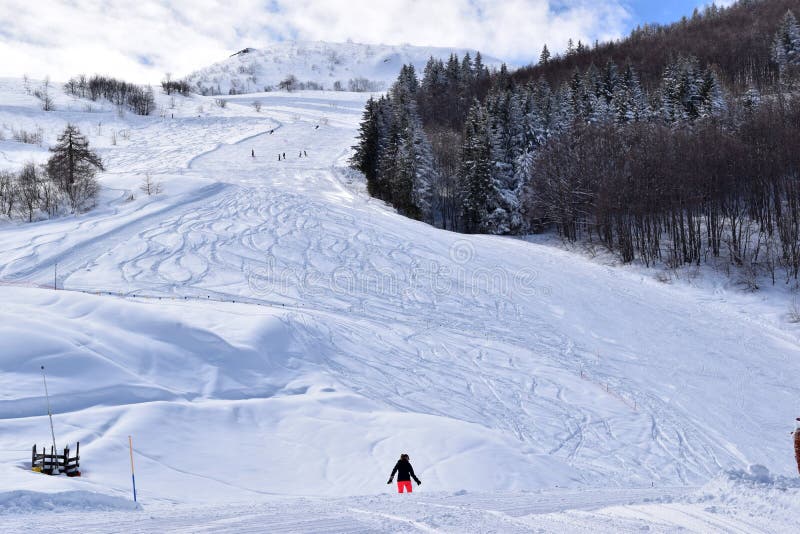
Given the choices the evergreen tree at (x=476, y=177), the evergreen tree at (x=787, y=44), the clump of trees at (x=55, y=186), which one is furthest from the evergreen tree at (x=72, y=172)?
the evergreen tree at (x=787, y=44)

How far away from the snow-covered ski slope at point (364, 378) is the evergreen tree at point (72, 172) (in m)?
1.41

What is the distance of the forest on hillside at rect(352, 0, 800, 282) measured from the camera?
123ft

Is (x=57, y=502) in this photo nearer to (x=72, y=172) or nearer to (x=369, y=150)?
(x=72, y=172)

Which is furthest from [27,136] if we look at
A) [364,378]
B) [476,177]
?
[364,378]

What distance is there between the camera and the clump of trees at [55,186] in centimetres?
3338

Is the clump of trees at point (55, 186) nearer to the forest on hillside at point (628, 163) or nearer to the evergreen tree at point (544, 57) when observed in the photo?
the forest on hillside at point (628, 163)

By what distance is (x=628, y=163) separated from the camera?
41469 millimetres

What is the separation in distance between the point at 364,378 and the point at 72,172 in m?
30.5

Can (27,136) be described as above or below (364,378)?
above

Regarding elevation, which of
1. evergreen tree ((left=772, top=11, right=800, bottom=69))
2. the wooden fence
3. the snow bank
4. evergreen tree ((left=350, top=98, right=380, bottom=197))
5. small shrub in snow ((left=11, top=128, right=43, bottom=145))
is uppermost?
evergreen tree ((left=772, top=11, right=800, bottom=69))

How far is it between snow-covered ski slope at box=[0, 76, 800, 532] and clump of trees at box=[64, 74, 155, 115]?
227 ft

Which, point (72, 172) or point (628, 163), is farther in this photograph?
point (628, 163)

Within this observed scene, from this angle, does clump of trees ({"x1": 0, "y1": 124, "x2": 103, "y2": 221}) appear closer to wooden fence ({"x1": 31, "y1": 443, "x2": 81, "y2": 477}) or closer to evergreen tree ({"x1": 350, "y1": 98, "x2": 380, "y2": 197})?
evergreen tree ({"x1": 350, "y1": 98, "x2": 380, "y2": 197})

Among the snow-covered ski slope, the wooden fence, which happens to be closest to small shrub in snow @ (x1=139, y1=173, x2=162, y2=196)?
the snow-covered ski slope
